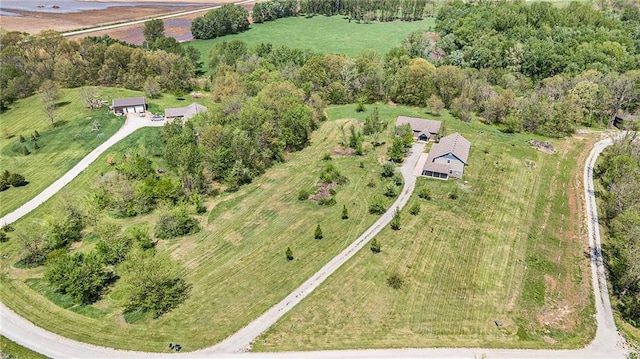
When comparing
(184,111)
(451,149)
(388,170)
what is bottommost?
(388,170)

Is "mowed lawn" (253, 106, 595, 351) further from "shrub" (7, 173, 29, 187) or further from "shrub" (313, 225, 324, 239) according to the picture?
"shrub" (7, 173, 29, 187)

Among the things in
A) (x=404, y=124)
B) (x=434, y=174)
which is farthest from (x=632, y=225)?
(x=404, y=124)

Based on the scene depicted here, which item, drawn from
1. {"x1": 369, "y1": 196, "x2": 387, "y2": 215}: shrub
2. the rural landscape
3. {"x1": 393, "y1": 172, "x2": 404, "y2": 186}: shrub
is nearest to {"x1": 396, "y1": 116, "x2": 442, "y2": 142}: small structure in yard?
the rural landscape

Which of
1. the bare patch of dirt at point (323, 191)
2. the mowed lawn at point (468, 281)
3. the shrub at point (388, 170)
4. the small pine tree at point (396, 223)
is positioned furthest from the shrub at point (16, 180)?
the small pine tree at point (396, 223)

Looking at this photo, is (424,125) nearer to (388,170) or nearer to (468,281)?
(388,170)

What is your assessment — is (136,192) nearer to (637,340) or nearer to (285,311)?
(285,311)

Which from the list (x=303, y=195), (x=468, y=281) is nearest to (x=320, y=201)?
(x=303, y=195)
